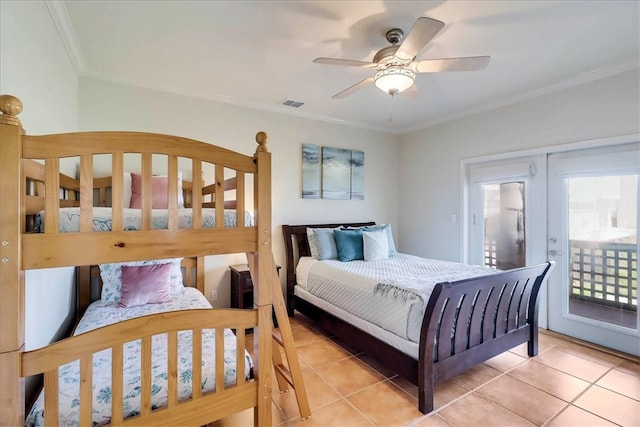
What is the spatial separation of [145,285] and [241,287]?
0.91 meters

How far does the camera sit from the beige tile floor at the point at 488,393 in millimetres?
1867

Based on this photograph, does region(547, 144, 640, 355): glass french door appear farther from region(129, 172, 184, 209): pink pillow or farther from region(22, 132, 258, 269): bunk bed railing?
region(129, 172, 184, 209): pink pillow

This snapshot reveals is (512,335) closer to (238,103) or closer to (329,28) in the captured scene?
(329,28)

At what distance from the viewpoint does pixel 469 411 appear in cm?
194

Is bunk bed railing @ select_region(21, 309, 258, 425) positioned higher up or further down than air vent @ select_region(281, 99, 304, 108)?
further down

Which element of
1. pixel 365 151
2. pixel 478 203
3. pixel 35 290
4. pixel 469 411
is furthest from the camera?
pixel 365 151

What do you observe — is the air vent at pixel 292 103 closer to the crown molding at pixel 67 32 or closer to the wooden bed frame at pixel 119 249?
the crown molding at pixel 67 32

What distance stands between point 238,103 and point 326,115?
3.85 ft

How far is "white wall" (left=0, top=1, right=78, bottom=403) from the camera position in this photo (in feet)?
4.67

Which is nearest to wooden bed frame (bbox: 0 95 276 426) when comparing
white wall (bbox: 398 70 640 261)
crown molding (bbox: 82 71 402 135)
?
crown molding (bbox: 82 71 402 135)

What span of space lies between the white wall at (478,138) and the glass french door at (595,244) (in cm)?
26

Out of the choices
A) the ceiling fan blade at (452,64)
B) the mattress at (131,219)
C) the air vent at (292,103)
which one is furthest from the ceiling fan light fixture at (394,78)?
the air vent at (292,103)

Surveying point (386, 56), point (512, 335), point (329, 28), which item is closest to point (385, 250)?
point (512, 335)

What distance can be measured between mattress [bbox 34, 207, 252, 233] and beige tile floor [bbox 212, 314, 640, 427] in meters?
1.34
